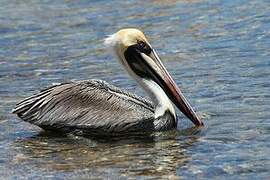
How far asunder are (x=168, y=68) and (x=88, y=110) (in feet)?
8.27

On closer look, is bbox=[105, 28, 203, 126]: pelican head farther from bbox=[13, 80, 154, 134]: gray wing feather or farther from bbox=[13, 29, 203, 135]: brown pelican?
bbox=[13, 80, 154, 134]: gray wing feather

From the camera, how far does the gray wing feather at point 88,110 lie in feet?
24.4

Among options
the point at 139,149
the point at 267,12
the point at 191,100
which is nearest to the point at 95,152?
the point at 139,149

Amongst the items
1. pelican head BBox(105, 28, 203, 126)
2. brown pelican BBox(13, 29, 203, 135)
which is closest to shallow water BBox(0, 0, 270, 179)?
brown pelican BBox(13, 29, 203, 135)

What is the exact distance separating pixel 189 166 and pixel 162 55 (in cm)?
450

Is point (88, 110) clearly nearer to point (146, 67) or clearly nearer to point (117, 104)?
point (117, 104)

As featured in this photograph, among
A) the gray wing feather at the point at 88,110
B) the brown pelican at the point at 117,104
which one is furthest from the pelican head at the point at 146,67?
the gray wing feather at the point at 88,110

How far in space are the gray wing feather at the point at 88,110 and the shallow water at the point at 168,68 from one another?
0.13m

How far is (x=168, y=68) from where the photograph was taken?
9.90m

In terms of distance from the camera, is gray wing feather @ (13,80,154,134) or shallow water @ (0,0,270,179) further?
gray wing feather @ (13,80,154,134)

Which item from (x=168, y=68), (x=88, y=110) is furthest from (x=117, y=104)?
(x=168, y=68)

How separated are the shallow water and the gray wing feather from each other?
131mm

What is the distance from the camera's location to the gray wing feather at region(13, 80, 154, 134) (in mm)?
7441

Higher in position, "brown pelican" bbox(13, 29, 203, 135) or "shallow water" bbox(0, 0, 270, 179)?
"brown pelican" bbox(13, 29, 203, 135)
